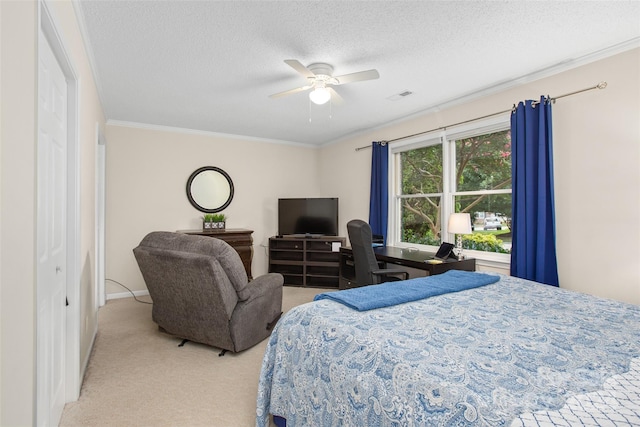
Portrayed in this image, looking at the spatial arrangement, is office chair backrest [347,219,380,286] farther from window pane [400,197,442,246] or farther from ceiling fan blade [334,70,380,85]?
window pane [400,197,442,246]

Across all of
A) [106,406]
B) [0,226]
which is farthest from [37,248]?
[106,406]

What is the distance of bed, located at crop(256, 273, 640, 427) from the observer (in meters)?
0.95

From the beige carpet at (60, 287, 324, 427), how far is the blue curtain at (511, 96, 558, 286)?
2.52 meters

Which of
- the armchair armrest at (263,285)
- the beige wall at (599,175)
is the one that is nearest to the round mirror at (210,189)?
the armchair armrest at (263,285)

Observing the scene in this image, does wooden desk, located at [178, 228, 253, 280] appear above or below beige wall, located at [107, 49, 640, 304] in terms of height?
below

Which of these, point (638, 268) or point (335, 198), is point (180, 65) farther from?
point (638, 268)

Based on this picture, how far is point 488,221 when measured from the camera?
12.0 ft

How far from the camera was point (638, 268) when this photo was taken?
8.04 feet

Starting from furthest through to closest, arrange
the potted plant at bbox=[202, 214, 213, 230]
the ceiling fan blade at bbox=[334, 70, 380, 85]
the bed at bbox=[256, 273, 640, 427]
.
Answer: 1. the potted plant at bbox=[202, 214, 213, 230]
2. the ceiling fan blade at bbox=[334, 70, 380, 85]
3. the bed at bbox=[256, 273, 640, 427]

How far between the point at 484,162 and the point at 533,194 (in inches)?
31.7

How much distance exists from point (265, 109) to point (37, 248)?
131 inches

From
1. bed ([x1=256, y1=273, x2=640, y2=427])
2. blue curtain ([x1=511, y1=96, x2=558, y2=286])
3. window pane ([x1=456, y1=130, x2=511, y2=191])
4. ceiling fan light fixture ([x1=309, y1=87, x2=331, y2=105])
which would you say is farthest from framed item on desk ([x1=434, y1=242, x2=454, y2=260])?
ceiling fan light fixture ([x1=309, y1=87, x2=331, y2=105])

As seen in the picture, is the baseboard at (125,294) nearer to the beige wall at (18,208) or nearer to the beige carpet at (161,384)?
the beige carpet at (161,384)

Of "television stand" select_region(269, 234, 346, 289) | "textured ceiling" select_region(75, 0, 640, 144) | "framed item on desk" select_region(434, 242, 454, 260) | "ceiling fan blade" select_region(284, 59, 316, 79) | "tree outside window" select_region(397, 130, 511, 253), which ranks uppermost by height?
"textured ceiling" select_region(75, 0, 640, 144)
